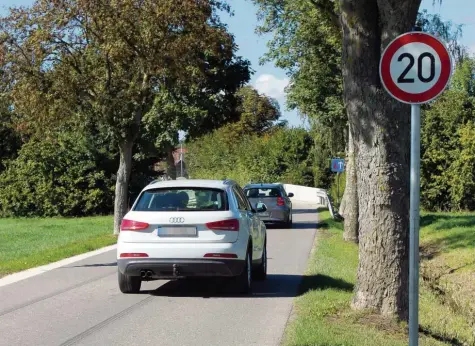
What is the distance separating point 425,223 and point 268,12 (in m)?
9.58

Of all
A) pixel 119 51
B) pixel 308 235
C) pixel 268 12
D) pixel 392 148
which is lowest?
pixel 308 235

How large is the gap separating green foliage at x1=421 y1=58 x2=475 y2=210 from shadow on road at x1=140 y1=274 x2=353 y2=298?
922 inches

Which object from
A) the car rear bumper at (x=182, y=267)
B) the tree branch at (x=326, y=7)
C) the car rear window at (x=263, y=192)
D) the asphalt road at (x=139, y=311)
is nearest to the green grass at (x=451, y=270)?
the asphalt road at (x=139, y=311)

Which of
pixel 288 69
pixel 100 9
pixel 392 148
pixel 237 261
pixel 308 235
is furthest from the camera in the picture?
pixel 288 69

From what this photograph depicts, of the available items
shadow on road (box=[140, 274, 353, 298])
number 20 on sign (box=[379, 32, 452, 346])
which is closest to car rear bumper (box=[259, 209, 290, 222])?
shadow on road (box=[140, 274, 353, 298])

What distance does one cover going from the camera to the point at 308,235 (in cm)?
2370

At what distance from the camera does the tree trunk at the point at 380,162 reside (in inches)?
336

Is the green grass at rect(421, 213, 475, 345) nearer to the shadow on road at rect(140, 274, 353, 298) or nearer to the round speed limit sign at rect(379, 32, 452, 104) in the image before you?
the shadow on road at rect(140, 274, 353, 298)

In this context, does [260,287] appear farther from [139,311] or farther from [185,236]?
[139,311]

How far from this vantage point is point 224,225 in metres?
10.9

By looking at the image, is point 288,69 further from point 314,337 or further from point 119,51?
point 314,337

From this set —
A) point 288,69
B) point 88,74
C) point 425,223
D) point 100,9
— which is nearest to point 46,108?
point 88,74

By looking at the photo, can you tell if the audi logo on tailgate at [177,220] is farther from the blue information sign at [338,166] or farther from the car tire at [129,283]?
the blue information sign at [338,166]

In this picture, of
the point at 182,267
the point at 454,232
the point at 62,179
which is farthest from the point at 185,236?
the point at 62,179
